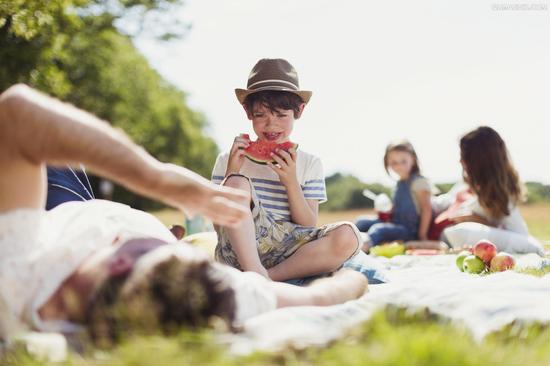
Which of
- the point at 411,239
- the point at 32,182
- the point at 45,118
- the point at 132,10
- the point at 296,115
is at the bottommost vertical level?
the point at 411,239

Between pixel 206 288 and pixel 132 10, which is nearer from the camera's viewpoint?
pixel 206 288

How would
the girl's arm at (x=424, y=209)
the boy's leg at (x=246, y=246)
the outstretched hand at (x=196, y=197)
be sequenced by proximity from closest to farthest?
the outstretched hand at (x=196, y=197) < the boy's leg at (x=246, y=246) < the girl's arm at (x=424, y=209)

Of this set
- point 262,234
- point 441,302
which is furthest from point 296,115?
point 441,302

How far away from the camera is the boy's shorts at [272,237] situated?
3770mm

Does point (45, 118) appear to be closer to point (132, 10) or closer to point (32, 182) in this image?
point (32, 182)

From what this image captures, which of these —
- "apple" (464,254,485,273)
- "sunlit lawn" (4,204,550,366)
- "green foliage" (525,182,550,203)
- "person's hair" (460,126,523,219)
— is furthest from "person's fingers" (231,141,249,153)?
"green foliage" (525,182,550,203)

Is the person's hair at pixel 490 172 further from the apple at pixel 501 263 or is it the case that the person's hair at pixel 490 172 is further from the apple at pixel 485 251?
the apple at pixel 501 263

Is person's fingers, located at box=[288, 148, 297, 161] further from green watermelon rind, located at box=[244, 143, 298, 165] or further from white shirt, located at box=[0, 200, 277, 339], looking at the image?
white shirt, located at box=[0, 200, 277, 339]

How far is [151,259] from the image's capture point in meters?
1.92

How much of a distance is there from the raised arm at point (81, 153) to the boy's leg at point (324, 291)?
52cm

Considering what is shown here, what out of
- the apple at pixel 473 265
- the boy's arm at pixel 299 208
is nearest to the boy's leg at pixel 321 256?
the boy's arm at pixel 299 208

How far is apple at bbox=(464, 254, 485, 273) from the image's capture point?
Answer: 15.2 ft

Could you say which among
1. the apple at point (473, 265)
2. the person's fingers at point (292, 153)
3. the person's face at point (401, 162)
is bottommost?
the apple at point (473, 265)

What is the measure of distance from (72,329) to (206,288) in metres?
0.46
